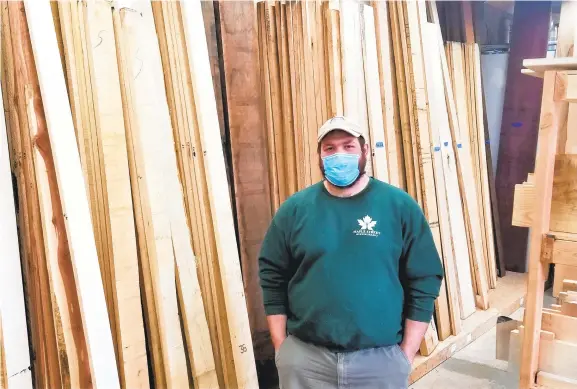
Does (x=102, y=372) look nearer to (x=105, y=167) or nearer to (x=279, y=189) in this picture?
(x=105, y=167)

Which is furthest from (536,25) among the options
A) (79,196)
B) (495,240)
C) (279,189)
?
(79,196)

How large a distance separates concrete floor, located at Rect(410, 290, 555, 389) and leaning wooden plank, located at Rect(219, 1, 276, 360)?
110 cm

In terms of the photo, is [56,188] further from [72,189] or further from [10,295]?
[10,295]

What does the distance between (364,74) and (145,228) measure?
1.61 meters

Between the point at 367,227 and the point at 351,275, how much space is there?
18cm

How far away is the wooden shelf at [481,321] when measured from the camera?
318 centimetres

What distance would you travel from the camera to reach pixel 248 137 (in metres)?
2.96

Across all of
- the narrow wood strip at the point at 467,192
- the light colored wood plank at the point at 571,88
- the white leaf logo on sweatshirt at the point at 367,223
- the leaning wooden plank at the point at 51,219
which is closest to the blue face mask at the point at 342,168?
the white leaf logo on sweatshirt at the point at 367,223

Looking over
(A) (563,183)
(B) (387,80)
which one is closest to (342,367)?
(A) (563,183)

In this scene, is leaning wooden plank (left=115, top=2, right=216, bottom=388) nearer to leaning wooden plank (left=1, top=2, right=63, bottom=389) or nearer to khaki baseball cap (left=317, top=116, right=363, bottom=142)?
leaning wooden plank (left=1, top=2, right=63, bottom=389)

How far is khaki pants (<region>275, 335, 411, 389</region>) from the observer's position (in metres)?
1.84

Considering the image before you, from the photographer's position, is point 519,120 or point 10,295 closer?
point 10,295

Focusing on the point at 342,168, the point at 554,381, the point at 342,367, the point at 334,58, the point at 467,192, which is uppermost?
the point at 334,58

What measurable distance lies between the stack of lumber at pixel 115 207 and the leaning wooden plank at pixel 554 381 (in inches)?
51.9
